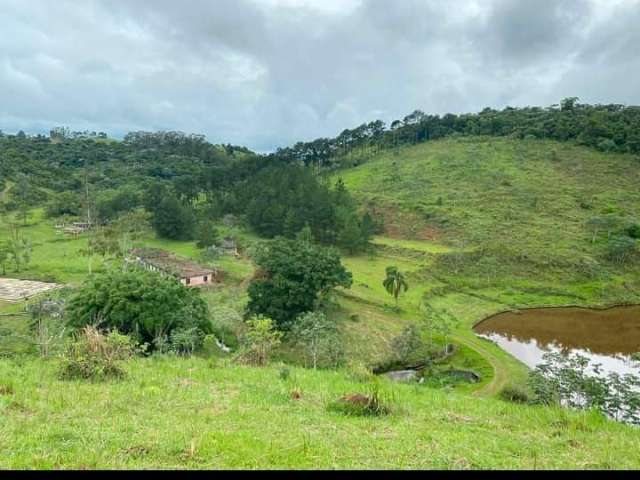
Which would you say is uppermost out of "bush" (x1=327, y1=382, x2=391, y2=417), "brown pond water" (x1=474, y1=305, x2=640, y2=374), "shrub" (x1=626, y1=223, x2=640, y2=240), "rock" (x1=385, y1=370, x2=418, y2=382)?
"shrub" (x1=626, y1=223, x2=640, y2=240)

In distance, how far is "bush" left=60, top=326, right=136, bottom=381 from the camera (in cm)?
885

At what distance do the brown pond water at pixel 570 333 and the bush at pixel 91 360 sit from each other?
78.4 feet

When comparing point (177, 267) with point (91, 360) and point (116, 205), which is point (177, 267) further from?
point (91, 360)

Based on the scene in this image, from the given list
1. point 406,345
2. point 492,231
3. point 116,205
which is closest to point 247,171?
point 116,205

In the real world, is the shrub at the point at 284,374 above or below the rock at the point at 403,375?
above

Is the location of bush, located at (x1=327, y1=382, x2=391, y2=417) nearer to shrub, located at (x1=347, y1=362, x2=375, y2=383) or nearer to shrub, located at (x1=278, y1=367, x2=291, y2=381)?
shrub, located at (x1=278, y1=367, x2=291, y2=381)

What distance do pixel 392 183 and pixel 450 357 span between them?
46755 millimetres

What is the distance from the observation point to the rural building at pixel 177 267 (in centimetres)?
3725

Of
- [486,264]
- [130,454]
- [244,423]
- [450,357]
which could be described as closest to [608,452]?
[244,423]

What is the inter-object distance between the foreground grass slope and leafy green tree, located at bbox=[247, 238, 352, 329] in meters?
18.9

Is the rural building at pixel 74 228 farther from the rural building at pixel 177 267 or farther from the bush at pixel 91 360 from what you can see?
the bush at pixel 91 360

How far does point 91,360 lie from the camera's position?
8.96m

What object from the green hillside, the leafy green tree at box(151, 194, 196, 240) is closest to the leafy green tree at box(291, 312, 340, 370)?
the green hillside

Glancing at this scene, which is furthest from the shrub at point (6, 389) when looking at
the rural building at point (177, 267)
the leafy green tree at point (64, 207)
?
the leafy green tree at point (64, 207)
